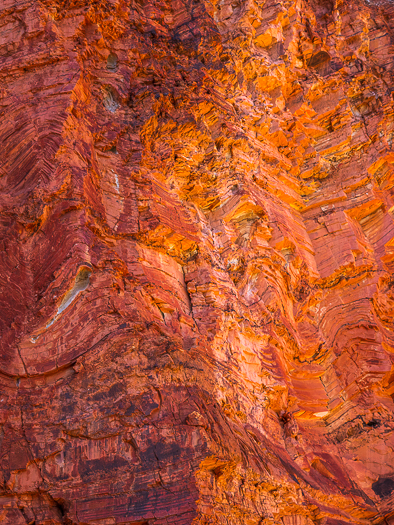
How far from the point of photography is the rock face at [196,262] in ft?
35.7

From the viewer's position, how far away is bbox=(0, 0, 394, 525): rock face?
10.9 meters

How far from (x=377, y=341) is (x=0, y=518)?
13.4 metres

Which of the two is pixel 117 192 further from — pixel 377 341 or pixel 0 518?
pixel 377 341

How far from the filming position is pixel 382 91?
23.1 meters

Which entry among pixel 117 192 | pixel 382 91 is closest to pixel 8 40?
pixel 117 192

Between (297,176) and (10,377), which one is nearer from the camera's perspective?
(10,377)

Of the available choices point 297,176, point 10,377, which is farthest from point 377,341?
point 10,377

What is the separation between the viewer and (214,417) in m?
11.8

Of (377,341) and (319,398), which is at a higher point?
(377,341)

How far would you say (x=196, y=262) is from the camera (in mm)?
15812

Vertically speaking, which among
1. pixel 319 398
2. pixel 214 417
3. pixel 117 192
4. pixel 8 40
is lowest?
pixel 214 417

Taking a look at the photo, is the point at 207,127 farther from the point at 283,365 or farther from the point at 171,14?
the point at 283,365

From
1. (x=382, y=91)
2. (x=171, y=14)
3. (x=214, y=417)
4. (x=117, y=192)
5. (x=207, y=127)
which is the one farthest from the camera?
(x=382, y=91)

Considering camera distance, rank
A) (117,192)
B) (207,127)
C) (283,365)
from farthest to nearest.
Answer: (207,127) < (283,365) < (117,192)
